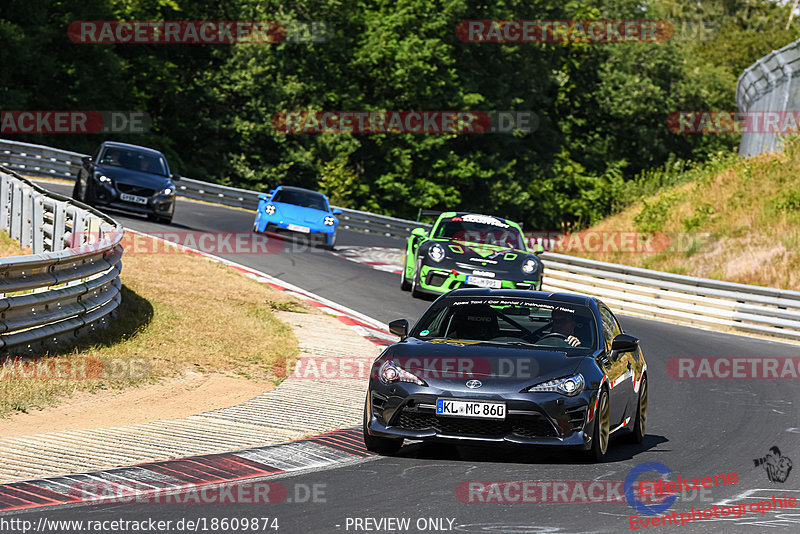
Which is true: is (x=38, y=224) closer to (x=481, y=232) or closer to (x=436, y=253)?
(x=436, y=253)

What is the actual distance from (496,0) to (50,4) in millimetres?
23333

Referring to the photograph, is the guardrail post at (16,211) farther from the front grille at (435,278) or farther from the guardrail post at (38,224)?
the front grille at (435,278)

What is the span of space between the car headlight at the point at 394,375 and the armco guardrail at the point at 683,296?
47.1ft

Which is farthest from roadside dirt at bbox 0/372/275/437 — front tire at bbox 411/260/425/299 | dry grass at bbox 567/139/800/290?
dry grass at bbox 567/139/800/290

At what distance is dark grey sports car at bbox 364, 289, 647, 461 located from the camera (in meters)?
7.90

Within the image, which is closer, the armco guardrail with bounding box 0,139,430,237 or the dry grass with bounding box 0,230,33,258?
the dry grass with bounding box 0,230,33,258

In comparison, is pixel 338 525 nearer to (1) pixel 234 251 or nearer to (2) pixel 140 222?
(1) pixel 234 251

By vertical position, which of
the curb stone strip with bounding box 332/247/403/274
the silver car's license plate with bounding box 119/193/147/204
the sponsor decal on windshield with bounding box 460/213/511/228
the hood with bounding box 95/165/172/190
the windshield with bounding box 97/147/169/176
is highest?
the windshield with bounding box 97/147/169/176

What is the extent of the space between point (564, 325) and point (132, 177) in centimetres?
1820

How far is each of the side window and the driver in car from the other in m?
0.27

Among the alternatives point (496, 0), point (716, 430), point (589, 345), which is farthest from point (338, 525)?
point (496, 0)

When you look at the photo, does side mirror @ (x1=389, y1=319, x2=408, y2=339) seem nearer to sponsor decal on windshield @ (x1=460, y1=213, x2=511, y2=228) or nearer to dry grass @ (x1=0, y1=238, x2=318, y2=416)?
dry grass @ (x1=0, y1=238, x2=318, y2=416)

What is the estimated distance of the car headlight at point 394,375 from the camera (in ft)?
26.6

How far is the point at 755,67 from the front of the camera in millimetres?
35469
